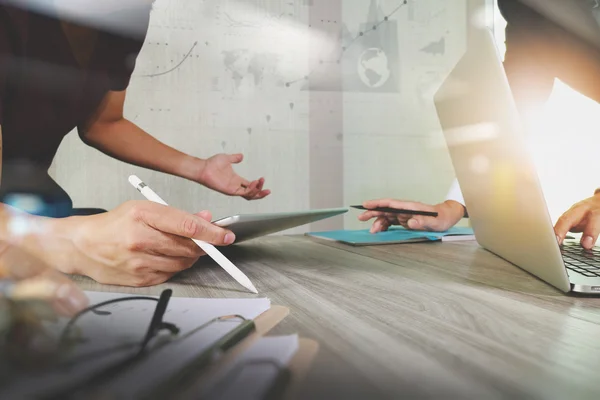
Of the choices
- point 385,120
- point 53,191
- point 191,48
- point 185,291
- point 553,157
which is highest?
point 191,48

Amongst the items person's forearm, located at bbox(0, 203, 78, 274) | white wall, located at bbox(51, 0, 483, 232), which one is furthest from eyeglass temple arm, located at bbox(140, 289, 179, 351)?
white wall, located at bbox(51, 0, 483, 232)

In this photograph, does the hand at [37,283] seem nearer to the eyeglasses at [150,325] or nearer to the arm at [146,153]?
the eyeglasses at [150,325]

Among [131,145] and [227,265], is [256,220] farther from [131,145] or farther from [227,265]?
[131,145]

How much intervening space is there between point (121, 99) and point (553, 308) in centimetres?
161

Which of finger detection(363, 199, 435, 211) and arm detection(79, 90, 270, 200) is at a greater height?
arm detection(79, 90, 270, 200)

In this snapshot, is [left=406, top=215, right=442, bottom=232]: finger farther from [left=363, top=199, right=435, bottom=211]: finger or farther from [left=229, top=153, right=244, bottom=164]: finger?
[left=229, top=153, right=244, bottom=164]: finger

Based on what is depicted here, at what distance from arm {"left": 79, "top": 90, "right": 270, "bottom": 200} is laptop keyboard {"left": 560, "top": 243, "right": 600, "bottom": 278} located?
0.91 meters

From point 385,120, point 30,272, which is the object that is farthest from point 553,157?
point 30,272

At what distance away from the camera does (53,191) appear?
1.48 metres

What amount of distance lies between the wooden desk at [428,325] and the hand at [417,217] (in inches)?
14.9

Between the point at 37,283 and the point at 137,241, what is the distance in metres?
0.13

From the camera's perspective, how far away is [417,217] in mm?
1171

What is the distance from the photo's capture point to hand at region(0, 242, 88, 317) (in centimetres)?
38

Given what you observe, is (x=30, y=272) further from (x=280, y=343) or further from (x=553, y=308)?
(x=553, y=308)
